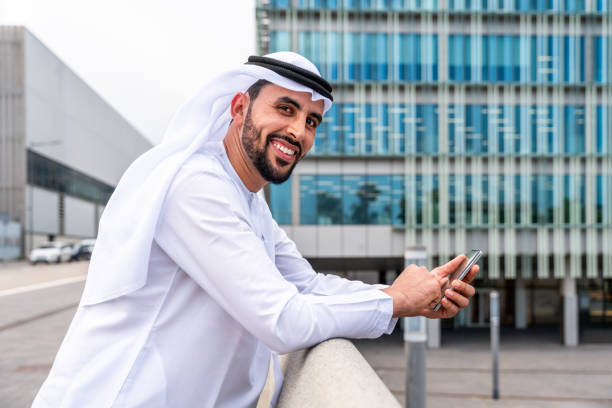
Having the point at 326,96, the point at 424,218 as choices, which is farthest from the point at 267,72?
the point at 424,218

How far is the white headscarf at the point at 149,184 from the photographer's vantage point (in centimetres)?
143

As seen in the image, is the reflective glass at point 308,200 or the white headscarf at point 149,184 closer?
the white headscarf at point 149,184

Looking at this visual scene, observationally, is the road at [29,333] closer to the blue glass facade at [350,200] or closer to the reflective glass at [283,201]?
the reflective glass at [283,201]

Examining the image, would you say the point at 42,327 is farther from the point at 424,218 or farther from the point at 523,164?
the point at 523,164

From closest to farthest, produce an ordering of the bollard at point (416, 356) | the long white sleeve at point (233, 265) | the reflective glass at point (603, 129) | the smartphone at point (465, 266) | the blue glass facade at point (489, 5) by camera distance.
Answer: the long white sleeve at point (233, 265) → the smartphone at point (465, 266) → the bollard at point (416, 356) → the blue glass facade at point (489, 5) → the reflective glass at point (603, 129)

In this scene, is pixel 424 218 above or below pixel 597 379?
above

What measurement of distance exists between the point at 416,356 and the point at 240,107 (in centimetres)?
929

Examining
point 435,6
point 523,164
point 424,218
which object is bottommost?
point 424,218

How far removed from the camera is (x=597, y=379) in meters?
23.0

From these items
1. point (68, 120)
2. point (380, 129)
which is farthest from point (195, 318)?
point (68, 120)

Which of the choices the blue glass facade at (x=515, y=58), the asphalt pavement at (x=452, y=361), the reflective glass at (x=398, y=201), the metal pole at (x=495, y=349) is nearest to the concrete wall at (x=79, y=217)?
the asphalt pavement at (x=452, y=361)

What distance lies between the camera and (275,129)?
1.73 m

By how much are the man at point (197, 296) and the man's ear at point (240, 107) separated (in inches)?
2.1

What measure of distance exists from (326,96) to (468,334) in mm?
35547
